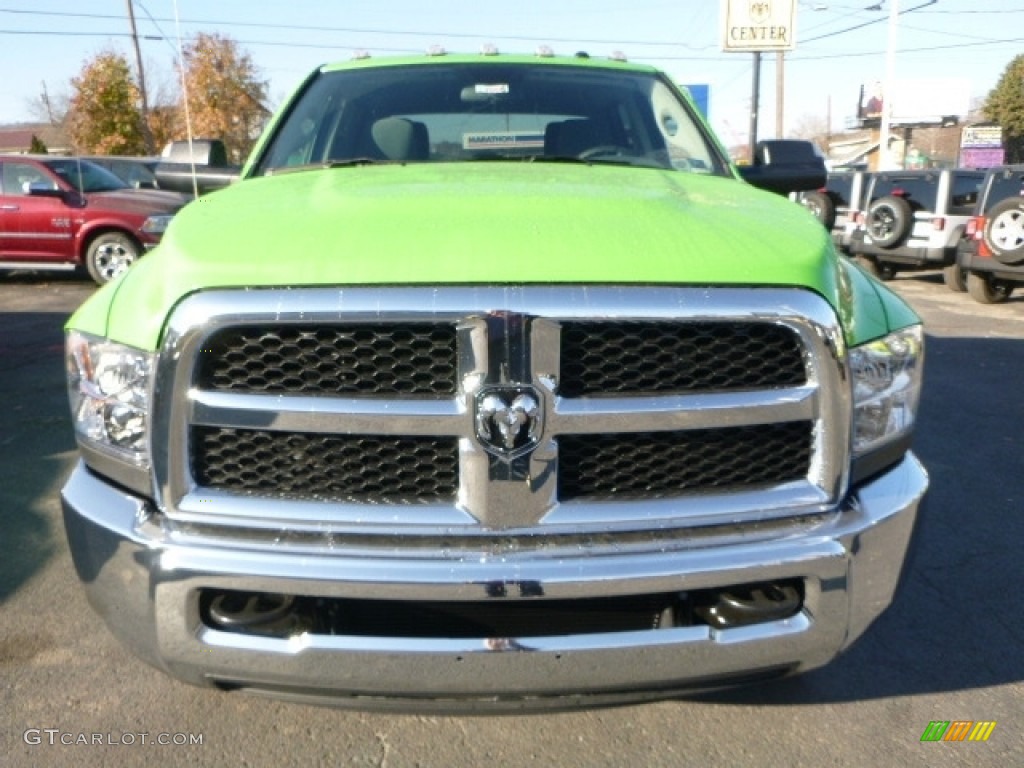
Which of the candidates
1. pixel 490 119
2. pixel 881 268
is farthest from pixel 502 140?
pixel 881 268

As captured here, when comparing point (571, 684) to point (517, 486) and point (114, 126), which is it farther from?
point (114, 126)

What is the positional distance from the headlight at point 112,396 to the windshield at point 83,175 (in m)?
11.0

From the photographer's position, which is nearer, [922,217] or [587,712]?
[587,712]

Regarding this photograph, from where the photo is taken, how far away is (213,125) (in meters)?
38.2

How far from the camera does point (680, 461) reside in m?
2.09

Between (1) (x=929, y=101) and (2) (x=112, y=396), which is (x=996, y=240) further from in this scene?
(1) (x=929, y=101)

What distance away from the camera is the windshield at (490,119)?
3.47 meters

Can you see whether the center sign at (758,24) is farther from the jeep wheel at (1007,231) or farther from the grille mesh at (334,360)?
the grille mesh at (334,360)

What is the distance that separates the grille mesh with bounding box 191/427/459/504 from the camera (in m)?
2.01

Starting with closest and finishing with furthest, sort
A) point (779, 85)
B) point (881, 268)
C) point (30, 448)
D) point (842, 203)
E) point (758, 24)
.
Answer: point (30, 448) < point (881, 268) < point (842, 203) < point (758, 24) < point (779, 85)

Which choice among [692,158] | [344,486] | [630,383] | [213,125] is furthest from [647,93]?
[213,125]

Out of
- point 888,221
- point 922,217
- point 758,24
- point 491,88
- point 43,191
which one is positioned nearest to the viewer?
point 491,88

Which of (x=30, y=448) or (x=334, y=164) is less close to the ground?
(x=334, y=164)

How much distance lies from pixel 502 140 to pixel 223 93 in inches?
1575
